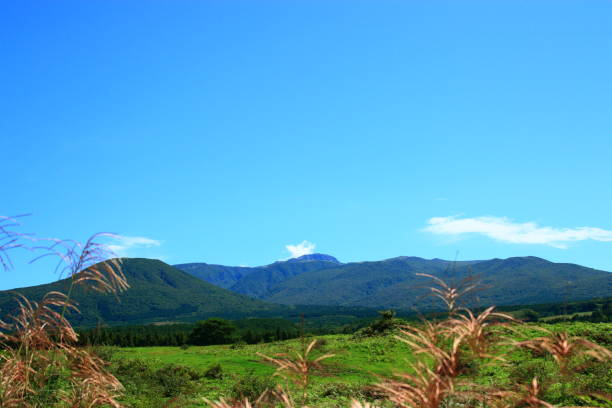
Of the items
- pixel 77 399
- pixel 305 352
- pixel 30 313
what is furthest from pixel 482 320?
pixel 30 313

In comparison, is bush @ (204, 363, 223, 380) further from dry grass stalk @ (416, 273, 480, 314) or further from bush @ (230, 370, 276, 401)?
dry grass stalk @ (416, 273, 480, 314)

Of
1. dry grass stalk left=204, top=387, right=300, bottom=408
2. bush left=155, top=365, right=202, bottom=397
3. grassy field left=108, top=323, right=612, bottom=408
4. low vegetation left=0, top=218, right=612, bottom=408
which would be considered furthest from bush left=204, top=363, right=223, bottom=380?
dry grass stalk left=204, top=387, right=300, bottom=408

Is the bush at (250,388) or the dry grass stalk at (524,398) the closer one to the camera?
the dry grass stalk at (524,398)

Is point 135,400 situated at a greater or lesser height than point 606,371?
lesser

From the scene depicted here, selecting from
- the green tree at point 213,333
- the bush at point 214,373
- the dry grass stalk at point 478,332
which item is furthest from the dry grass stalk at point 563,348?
the green tree at point 213,333

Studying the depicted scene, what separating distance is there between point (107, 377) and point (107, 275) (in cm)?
157

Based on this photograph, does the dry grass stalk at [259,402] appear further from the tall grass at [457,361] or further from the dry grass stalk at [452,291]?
the dry grass stalk at [452,291]

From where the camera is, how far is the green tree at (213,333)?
82.5 m

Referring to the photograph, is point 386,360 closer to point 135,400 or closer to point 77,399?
point 135,400

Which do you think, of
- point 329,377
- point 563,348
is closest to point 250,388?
point 329,377

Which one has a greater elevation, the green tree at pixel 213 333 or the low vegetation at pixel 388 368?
the low vegetation at pixel 388 368

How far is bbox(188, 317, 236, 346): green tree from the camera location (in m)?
82.5

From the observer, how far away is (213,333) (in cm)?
8425

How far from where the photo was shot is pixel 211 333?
278 feet
